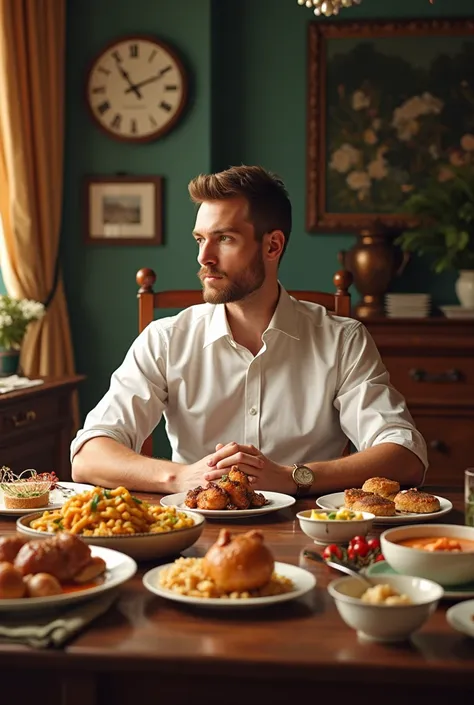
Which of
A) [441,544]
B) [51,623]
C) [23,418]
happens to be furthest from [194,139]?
Answer: [51,623]

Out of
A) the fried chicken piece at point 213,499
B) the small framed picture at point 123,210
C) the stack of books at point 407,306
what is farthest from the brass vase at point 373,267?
the fried chicken piece at point 213,499

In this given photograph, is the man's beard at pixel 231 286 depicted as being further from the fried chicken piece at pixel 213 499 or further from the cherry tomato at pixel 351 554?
the cherry tomato at pixel 351 554

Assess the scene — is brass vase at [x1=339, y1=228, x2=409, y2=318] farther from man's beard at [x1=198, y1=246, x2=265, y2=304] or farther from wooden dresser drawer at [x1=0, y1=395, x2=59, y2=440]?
man's beard at [x1=198, y1=246, x2=265, y2=304]

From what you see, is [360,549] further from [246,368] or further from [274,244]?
[274,244]

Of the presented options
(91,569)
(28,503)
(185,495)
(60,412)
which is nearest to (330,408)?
(185,495)

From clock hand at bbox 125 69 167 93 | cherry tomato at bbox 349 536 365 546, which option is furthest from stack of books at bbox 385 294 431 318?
cherry tomato at bbox 349 536 365 546

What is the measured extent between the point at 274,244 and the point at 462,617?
155cm

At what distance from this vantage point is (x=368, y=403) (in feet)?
7.65

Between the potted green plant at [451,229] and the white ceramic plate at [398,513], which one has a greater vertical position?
the potted green plant at [451,229]

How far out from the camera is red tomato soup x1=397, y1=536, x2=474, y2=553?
1.32 m

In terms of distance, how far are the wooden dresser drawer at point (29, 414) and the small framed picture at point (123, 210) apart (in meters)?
1.00

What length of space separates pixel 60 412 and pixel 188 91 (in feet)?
5.24

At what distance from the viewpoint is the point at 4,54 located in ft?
13.4

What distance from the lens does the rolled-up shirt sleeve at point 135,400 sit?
7.47 feet
